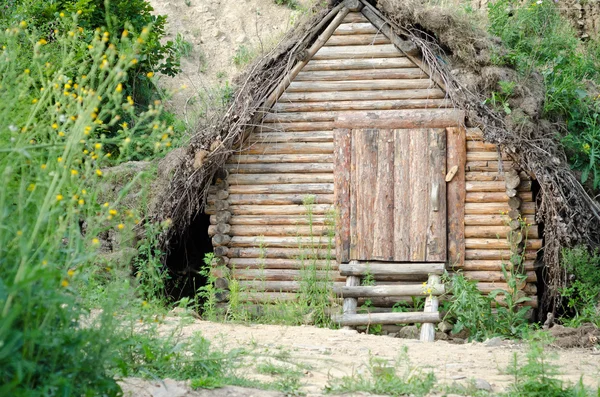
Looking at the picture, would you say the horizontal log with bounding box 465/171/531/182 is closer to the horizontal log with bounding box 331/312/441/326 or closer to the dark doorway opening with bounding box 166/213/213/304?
the horizontal log with bounding box 331/312/441/326

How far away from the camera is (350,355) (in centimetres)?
898

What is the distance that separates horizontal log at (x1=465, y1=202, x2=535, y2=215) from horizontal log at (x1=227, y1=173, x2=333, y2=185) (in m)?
2.00

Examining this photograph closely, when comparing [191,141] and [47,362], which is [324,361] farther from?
[191,141]

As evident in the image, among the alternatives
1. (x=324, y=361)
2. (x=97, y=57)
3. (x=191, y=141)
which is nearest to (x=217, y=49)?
(x=191, y=141)

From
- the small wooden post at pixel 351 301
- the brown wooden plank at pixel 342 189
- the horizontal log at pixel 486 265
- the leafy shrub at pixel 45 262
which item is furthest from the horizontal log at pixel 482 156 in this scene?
the leafy shrub at pixel 45 262

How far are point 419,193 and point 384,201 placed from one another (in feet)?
1.61

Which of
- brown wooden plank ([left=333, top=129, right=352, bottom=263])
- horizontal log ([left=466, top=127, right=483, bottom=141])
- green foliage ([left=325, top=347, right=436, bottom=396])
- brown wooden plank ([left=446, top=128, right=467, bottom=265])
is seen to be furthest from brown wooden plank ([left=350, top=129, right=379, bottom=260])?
green foliage ([left=325, top=347, right=436, bottom=396])

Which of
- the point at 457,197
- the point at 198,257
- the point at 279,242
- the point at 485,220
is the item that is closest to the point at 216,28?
the point at 198,257

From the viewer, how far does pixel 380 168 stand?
12086 mm

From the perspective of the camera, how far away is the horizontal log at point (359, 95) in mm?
12148

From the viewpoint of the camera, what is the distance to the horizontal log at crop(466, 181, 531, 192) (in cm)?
1178

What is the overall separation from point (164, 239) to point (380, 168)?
3.28 meters

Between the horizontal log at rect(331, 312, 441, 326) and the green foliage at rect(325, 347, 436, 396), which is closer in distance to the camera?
the green foliage at rect(325, 347, 436, 396)

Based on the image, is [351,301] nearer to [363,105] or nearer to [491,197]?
[491,197]
